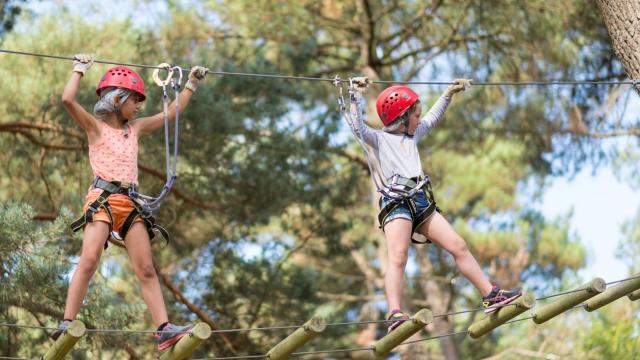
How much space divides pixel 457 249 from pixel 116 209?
74.2 inches

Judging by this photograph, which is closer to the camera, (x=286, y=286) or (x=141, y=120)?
(x=141, y=120)

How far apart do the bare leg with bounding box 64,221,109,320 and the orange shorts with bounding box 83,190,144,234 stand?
40mm

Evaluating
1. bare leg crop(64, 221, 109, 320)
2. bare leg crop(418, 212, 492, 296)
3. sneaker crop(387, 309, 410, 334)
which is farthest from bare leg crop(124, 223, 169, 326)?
bare leg crop(418, 212, 492, 296)

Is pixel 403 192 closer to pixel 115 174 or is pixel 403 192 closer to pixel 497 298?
pixel 497 298

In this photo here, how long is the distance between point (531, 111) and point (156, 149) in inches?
221

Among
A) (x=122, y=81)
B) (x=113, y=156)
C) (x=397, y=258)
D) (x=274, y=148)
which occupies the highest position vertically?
(x=274, y=148)

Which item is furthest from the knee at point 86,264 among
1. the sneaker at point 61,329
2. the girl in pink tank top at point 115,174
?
the sneaker at point 61,329

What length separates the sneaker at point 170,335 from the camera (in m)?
5.51

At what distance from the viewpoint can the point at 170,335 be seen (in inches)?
219

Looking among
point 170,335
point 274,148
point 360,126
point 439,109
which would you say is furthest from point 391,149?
point 274,148

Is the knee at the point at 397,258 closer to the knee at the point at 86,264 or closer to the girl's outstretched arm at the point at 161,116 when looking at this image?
the girl's outstretched arm at the point at 161,116

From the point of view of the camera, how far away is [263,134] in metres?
11.9

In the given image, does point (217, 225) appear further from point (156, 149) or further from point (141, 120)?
point (141, 120)

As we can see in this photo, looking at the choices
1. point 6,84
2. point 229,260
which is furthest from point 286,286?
point 6,84
